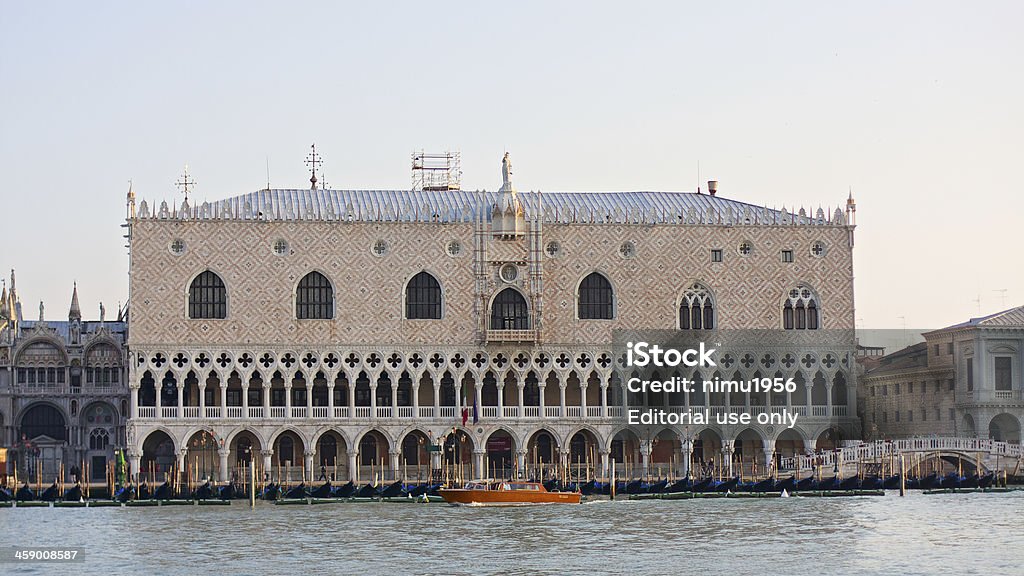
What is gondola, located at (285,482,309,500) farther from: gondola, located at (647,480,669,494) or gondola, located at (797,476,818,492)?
gondola, located at (797,476,818,492)

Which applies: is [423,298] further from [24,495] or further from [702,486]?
[24,495]

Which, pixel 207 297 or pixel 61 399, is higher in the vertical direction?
pixel 207 297

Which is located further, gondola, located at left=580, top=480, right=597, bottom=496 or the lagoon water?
gondola, located at left=580, top=480, right=597, bottom=496

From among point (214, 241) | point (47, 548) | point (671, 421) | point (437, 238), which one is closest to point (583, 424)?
point (671, 421)

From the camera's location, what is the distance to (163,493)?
196 feet

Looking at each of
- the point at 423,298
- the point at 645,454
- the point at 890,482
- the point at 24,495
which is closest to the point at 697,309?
the point at 645,454

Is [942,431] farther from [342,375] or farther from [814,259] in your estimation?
[342,375]

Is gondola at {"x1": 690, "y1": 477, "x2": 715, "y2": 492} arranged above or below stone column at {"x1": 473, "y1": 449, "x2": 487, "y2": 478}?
below

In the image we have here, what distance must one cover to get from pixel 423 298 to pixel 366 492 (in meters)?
7.73

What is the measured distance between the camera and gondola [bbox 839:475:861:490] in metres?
61.8

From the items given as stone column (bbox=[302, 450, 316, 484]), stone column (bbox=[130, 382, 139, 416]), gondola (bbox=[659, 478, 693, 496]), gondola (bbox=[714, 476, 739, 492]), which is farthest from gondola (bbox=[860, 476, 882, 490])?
stone column (bbox=[130, 382, 139, 416])

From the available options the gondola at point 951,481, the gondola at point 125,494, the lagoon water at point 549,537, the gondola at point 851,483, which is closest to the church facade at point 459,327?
the gondola at point 125,494

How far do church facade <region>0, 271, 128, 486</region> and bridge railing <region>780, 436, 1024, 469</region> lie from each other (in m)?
23.7

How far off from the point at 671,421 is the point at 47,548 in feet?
83.2
